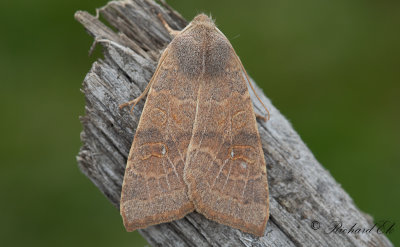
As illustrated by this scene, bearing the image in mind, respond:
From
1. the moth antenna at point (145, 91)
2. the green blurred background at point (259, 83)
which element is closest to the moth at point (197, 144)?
the moth antenna at point (145, 91)

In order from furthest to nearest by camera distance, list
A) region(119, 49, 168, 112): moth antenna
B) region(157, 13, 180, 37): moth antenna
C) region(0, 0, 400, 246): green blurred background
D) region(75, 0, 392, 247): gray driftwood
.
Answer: region(0, 0, 400, 246): green blurred background
region(157, 13, 180, 37): moth antenna
region(119, 49, 168, 112): moth antenna
region(75, 0, 392, 247): gray driftwood

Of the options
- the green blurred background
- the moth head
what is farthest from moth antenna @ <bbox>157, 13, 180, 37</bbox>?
the green blurred background

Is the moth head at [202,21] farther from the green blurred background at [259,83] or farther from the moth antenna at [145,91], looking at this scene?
the green blurred background at [259,83]

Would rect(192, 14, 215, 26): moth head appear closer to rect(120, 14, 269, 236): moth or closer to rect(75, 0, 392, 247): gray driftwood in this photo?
rect(120, 14, 269, 236): moth

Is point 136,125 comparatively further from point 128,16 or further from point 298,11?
point 298,11

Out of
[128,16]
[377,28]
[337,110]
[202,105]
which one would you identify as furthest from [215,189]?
[377,28]
